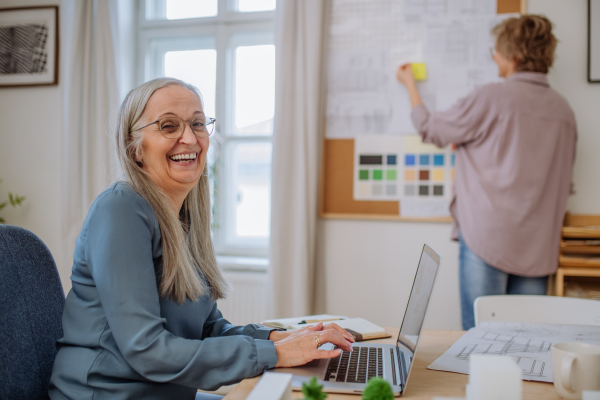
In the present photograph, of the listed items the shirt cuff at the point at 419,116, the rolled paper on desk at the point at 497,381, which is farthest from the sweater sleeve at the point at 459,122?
the rolled paper on desk at the point at 497,381

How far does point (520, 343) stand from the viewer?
1.11 meters

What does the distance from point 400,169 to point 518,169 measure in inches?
28.1

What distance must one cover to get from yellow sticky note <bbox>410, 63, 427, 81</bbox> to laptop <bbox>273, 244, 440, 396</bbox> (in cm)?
183

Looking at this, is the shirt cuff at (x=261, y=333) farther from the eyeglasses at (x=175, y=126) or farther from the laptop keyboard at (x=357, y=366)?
the eyeglasses at (x=175, y=126)

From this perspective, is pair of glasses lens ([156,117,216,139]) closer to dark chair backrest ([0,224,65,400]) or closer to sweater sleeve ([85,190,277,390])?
sweater sleeve ([85,190,277,390])

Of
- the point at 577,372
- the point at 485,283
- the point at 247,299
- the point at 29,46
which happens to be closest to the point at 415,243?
the point at 485,283

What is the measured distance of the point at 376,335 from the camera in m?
1.23

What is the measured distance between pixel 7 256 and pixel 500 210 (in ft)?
5.92

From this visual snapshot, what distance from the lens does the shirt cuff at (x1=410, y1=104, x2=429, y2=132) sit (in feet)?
8.06

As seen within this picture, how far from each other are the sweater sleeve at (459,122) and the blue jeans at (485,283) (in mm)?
513

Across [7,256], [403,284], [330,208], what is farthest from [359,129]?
[7,256]

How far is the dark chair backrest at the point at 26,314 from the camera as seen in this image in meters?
0.99

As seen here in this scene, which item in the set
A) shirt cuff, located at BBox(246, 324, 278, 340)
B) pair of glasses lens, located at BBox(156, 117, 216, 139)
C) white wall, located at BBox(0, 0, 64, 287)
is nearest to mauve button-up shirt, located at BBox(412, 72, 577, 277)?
shirt cuff, located at BBox(246, 324, 278, 340)

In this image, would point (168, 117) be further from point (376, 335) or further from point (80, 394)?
point (376, 335)
